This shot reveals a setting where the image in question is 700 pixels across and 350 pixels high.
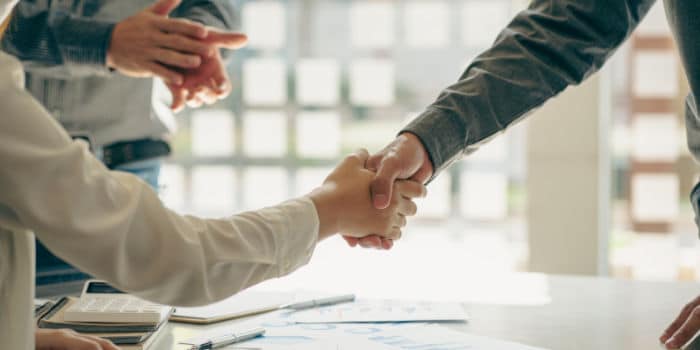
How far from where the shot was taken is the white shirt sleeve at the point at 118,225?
0.82 metres

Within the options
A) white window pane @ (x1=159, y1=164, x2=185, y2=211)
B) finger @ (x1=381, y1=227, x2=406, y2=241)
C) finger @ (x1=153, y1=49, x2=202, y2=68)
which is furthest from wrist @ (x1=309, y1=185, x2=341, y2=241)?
white window pane @ (x1=159, y1=164, x2=185, y2=211)

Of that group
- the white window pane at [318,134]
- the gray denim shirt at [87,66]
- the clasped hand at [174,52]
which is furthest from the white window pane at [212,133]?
the clasped hand at [174,52]

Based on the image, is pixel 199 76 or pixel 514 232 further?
pixel 514 232

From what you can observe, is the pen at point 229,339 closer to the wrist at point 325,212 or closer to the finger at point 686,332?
the wrist at point 325,212

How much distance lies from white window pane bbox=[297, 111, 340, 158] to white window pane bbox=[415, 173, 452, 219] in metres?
0.45

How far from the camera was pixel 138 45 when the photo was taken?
5.27ft

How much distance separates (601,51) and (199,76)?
2.62ft

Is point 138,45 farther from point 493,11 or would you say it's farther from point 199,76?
point 493,11

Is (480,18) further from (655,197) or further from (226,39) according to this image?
(226,39)

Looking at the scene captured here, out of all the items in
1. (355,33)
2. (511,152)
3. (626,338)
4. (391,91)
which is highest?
(355,33)

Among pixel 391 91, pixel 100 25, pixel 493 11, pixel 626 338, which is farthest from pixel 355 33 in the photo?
pixel 626 338

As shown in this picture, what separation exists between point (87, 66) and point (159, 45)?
0.26m

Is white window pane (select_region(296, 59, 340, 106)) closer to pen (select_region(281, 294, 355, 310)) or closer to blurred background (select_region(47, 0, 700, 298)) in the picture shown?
blurred background (select_region(47, 0, 700, 298))

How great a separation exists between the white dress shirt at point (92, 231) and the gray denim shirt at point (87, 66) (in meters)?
0.84
